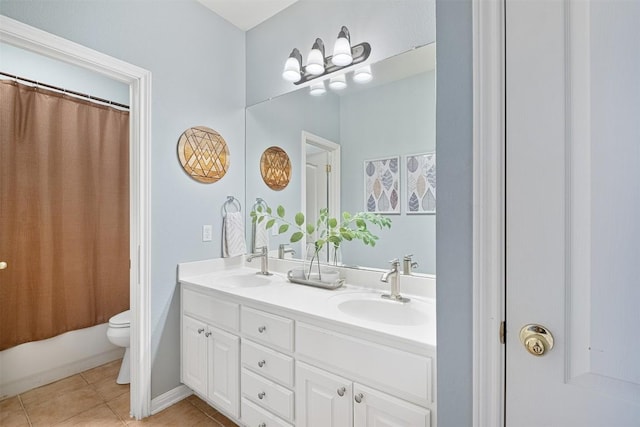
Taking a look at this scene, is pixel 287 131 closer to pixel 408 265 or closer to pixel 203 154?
pixel 203 154

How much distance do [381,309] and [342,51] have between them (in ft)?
4.63

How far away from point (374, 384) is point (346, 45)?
5.52 feet

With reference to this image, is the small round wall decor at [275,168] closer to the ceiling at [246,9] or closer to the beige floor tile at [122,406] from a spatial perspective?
the ceiling at [246,9]

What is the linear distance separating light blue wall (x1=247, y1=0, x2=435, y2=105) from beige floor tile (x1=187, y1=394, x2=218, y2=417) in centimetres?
210

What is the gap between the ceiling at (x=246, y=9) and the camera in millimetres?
2076

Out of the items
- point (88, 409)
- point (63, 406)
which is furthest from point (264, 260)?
point (63, 406)

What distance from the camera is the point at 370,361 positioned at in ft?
3.62

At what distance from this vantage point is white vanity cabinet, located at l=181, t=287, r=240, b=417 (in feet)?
5.29

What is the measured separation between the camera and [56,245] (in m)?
2.18

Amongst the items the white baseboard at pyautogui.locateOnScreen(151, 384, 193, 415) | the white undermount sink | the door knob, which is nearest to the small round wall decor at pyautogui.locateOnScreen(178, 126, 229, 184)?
the white undermount sink

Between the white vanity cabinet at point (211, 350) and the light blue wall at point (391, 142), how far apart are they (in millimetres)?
777

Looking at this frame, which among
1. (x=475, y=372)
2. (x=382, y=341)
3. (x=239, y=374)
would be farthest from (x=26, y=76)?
(x=475, y=372)

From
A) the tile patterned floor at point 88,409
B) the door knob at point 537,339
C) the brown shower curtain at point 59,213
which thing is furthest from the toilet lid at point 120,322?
the door knob at point 537,339

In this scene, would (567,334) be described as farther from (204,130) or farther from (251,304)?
(204,130)
